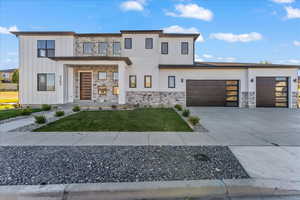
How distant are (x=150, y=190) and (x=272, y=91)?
15253 mm

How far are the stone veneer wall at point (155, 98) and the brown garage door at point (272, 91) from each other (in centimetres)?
663

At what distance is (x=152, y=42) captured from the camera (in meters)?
13.2

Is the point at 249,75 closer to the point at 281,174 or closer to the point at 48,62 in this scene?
the point at 281,174

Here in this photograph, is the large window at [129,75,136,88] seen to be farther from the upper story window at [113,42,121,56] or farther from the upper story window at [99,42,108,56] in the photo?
the upper story window at [99,42,108,56]

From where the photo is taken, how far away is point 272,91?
1300 centimetres

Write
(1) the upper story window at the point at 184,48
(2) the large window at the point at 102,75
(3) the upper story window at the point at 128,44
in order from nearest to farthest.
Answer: (3) the upper story window at the point at 128,44, (2) the large window at the point at 102,75, (1) the upper story window at the point at 184,48

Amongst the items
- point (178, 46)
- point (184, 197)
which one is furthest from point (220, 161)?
point (178, 46)

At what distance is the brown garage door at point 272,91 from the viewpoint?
1297 centimetres

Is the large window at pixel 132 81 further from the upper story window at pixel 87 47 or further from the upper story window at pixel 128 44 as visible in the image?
the upper story window at pixel 87 47

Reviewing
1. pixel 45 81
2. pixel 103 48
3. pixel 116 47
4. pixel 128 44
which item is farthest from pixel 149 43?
pixel 45 81

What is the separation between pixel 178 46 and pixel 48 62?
11.5 m

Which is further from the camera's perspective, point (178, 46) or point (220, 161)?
point (178, 46)

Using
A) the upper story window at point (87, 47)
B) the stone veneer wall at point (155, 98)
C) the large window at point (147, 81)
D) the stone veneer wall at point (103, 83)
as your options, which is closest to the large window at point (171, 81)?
the stone veneer wall at point (155, 98)

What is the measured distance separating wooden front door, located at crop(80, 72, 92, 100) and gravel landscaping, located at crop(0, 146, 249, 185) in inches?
391
